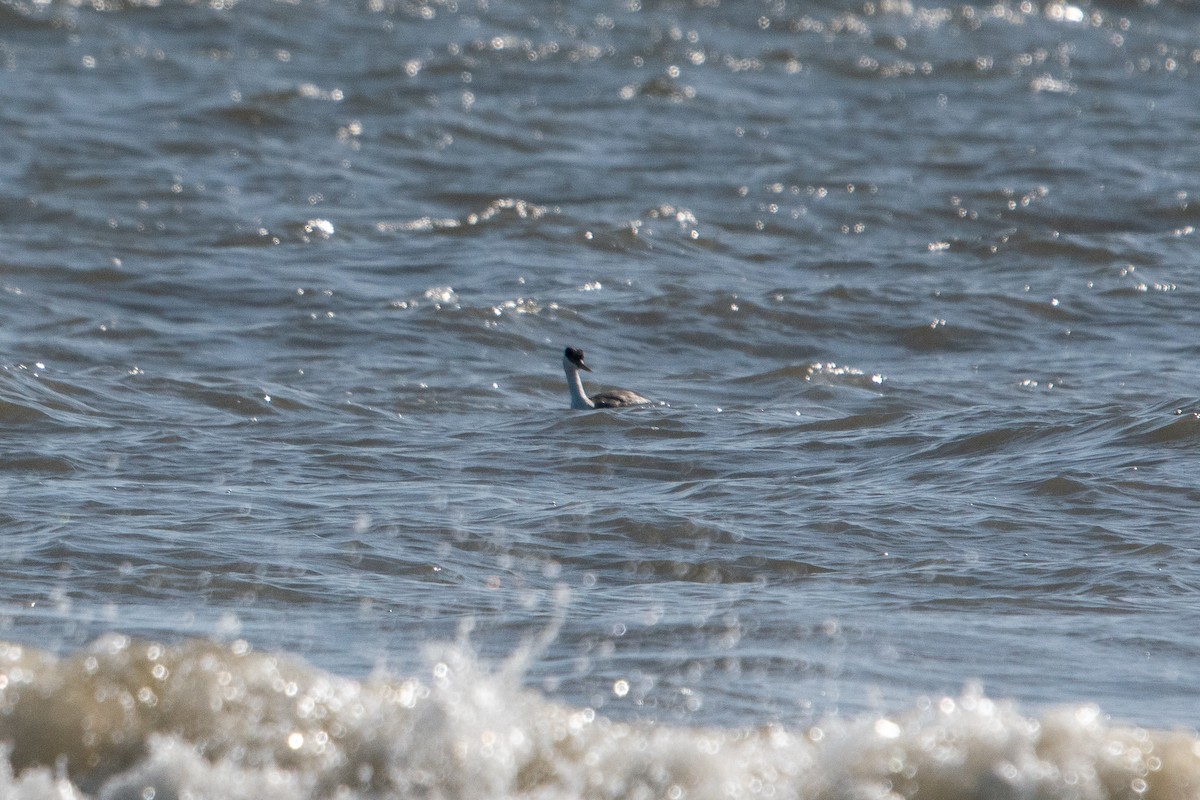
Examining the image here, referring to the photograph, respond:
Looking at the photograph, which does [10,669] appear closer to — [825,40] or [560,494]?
[560,494]

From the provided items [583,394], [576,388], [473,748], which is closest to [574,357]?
[576,388]

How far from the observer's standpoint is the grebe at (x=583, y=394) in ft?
32.4

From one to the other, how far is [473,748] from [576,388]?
5.87m

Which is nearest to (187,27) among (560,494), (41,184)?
(41,184)

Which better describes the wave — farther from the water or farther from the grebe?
the grebe

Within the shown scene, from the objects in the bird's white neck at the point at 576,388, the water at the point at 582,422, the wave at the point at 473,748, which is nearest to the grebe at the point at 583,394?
the bird's white neck at the point at 576,388

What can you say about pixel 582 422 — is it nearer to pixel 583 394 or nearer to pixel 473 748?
pixel 583 394

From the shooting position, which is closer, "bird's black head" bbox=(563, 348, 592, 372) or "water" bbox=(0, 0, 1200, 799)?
"water" bbox=(0, 0, 1200, 799)

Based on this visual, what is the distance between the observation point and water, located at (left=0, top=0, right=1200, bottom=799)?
15.2ft

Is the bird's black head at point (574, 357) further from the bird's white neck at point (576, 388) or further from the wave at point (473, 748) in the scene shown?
the wave at point (473, 748)

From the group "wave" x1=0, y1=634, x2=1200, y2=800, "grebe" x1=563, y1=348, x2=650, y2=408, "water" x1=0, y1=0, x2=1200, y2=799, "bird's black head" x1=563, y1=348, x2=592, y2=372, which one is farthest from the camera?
"bird's black head" x1=563, y1=348, x2=592, y2=372

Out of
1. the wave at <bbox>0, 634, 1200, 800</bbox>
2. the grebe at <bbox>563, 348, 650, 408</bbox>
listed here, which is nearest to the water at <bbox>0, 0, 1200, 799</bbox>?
the wave at <bbox>0, 634, 1200, 800</bbox>

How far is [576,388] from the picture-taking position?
10336 millimetres

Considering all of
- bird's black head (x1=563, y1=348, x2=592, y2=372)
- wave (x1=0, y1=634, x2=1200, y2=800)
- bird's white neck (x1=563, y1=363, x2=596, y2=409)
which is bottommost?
bird's white neck (x1=563, y1=363, x2=596, y2=409)
